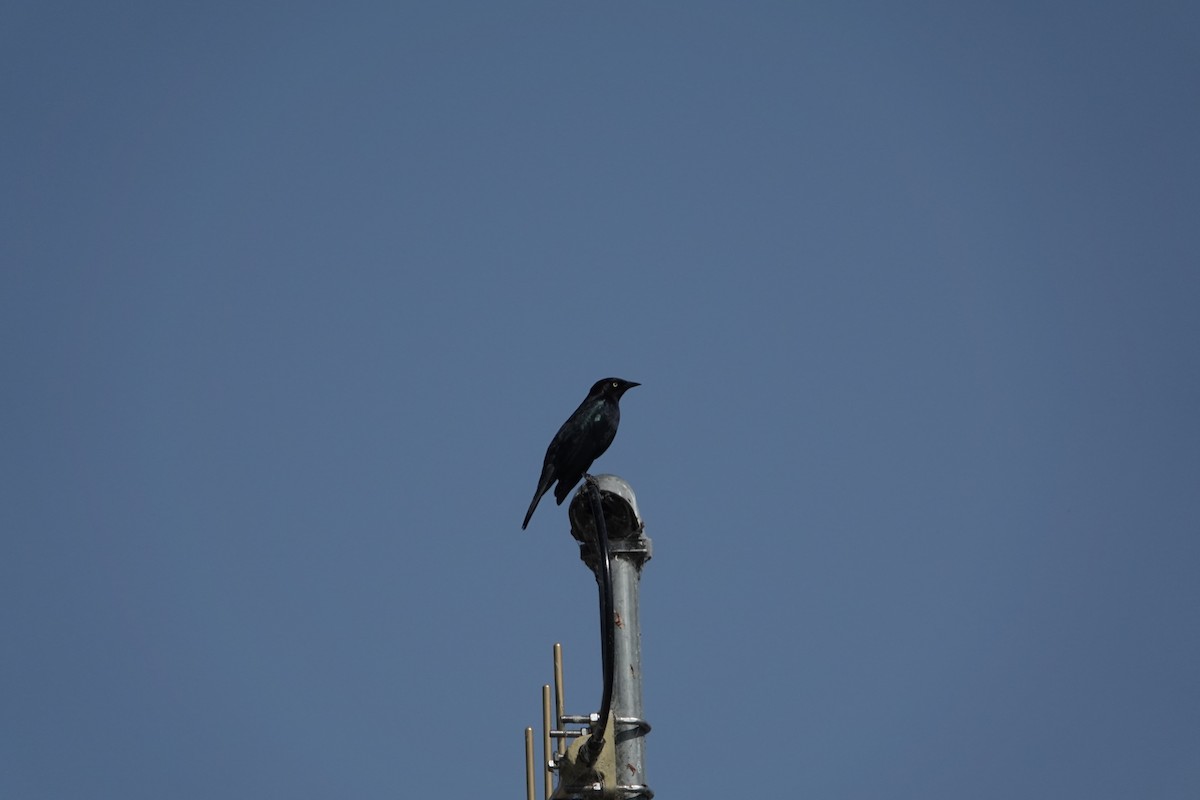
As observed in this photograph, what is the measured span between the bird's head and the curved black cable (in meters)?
4.23

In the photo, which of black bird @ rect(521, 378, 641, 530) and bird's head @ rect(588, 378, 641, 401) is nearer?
black bird @ rect(521, 378, 641, 530)

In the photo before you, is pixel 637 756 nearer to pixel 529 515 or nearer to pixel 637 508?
pixel 637 508

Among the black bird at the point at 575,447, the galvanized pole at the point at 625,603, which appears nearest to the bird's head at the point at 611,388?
the black bird at the point at 575,447

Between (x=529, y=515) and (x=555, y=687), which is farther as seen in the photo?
(x=529, y=515)

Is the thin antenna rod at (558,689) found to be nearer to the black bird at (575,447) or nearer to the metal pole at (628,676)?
the metal pole at (628,676)

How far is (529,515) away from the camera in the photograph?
29.5 feet

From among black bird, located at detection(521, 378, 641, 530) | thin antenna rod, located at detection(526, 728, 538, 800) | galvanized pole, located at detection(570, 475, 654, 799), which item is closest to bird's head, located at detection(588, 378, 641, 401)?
black bird, located at detection(521, 378, 641, 530)

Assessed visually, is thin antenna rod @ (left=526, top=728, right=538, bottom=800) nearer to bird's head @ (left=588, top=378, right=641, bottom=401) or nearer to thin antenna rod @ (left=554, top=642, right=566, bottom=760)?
thin antenna rod @ (left=554, top=642, right=566, bottom=760)

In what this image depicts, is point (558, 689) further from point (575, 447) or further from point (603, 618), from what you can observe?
point (575, 447)

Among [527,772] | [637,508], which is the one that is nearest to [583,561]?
[637,508]

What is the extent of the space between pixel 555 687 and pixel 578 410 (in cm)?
432

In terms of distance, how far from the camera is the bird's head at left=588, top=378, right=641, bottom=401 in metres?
9.95

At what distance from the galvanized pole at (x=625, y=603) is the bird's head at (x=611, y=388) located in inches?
161

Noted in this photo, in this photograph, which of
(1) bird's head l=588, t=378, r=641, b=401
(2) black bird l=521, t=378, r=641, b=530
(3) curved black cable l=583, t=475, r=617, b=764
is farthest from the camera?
(1) bird's head l=588, t=378, r=641, b=401
